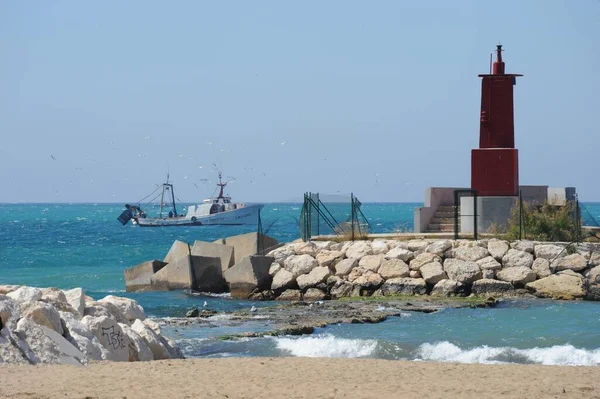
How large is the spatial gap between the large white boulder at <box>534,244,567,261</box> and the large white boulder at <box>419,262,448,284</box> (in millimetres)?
2549

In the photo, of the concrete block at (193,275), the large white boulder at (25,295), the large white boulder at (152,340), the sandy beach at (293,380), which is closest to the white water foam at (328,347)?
the large white boulder at (152,340)

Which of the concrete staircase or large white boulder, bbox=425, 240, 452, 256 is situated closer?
large white boulder, bbox=425, 240, 452, 256

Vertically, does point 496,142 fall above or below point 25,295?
above

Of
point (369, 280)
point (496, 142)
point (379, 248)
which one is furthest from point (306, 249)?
point (496, 142)

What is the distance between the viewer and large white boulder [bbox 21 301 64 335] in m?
12.1

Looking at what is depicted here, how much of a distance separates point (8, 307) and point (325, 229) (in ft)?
61.5

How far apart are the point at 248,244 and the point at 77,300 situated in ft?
53.1

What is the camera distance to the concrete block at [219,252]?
29.9 m

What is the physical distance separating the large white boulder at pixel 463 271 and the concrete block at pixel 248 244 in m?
6.07

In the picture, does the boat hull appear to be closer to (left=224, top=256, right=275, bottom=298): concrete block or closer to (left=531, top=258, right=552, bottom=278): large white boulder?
(left=224, top=256, right=275, bottom=298): concrete block

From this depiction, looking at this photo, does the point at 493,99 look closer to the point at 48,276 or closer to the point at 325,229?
the point at 325,229

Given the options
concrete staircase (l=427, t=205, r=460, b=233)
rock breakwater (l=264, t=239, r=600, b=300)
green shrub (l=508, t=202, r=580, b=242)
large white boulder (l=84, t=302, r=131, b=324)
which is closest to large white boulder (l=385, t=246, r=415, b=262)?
rock breakwater (l=264, t=239, r=600, b=300)

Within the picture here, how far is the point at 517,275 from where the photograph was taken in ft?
82.0

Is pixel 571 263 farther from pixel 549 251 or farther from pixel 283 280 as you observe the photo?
pixel 283 280
